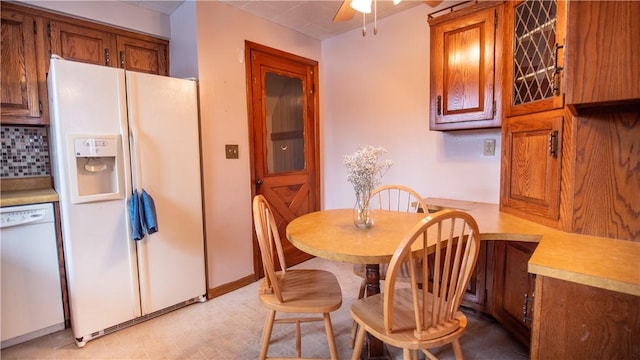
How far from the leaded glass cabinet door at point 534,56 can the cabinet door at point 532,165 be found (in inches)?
3.0

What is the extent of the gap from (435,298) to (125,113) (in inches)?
80.9

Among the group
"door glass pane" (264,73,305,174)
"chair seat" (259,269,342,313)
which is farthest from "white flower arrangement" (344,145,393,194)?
"door glass pane" (264,73,305,174)

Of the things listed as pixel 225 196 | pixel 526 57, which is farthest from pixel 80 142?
pixel 526 57

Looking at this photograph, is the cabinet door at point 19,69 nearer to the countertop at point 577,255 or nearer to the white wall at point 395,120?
the white wall at point 395,120

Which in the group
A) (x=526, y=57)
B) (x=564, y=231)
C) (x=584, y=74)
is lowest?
(x=564, y=231)

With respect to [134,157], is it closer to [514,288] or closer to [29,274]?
[29,274]

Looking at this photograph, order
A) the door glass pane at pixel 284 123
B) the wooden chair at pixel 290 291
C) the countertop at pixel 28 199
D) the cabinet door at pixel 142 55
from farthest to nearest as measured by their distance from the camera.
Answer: the door glass pane at pixel 284 123 < the cabinet door at pixel 142 55 < the countertop at pixel 28 199 < the wooden chair at pixel 290 291

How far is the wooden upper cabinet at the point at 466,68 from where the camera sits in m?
1.96

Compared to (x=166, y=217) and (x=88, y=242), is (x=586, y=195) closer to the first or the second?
(x=166, y=217)

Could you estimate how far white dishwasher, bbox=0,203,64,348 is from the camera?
5.99ft

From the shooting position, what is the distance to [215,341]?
194 cm

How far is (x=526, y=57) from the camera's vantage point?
5.76 ft

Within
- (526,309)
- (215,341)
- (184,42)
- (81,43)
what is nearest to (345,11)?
(184,42)

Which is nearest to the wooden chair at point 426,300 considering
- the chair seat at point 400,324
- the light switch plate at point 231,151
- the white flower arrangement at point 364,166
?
the chair seat at point 400,324
